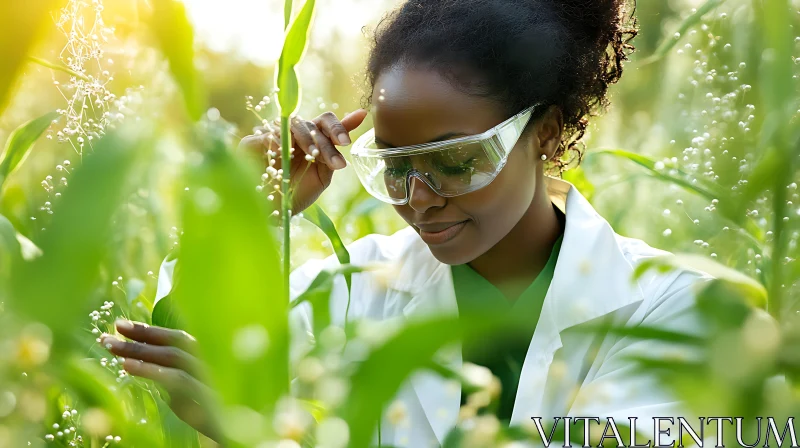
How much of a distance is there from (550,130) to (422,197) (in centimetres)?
40

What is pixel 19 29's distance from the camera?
36 cm

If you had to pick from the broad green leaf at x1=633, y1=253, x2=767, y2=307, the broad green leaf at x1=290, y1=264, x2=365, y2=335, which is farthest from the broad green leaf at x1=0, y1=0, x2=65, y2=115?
the broad green leaf at x1=290, y1=264, x2=365, y2=335

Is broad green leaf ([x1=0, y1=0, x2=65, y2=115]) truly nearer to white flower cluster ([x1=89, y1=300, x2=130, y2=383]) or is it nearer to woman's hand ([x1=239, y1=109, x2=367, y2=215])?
white flower cluster ([x1=89, y1=300, x2=130, y2=383])

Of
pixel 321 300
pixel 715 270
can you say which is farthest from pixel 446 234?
pixel 715 270

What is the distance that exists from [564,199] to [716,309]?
1.48 m

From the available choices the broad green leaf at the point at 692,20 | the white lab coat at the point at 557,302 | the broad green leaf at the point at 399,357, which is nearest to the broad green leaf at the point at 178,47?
the broad green leaf at the point at 399,357

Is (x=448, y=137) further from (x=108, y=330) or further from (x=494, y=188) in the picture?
(x=108, y=330)

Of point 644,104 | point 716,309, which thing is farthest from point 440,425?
point 644,104

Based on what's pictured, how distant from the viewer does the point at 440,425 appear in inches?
58.2

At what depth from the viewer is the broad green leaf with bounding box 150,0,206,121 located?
15.1 inches

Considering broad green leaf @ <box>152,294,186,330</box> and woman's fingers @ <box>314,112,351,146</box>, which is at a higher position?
woman's fingers @ <box>314,112,351,146</box>

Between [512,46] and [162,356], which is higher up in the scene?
[512,46]

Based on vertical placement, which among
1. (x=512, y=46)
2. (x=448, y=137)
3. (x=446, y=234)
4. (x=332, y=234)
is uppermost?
(x=512, y=46)

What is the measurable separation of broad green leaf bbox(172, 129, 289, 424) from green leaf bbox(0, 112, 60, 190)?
0.57 metres
